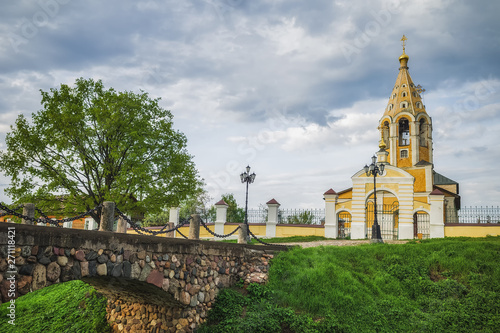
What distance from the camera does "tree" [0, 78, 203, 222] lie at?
16.0m

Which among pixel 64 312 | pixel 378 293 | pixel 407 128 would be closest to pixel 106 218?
pixel 64 312

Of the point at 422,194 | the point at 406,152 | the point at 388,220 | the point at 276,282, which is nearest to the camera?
the point at 276,282

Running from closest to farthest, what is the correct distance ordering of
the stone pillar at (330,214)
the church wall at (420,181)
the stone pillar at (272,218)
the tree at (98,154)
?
1. the tree at (98,154)
2. the stone pillar at (272,218)
3. the stone pillar at (330,214)
4. the church wall at (420,181)

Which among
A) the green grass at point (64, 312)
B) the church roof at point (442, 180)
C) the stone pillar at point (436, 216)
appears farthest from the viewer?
the church roof at point (442, 180)

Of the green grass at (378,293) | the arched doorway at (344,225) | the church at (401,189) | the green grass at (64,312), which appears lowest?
the green grass at (64,312)

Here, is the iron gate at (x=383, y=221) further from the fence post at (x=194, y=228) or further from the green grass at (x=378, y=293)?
the fence post at (x=194, y=228)

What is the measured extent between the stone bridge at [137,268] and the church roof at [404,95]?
970 inches

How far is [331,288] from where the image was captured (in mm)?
10266

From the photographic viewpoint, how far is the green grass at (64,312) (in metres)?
11.1

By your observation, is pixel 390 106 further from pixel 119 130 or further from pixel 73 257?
pixel 73 257

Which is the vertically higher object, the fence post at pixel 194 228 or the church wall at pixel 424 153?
the church wall at pixel 424 153

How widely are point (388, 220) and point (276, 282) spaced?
1613 centimetres

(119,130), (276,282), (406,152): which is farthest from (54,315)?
(406,152)

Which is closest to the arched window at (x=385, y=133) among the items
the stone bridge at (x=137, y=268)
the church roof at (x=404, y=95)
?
the church roof at (x=404, y=95)
